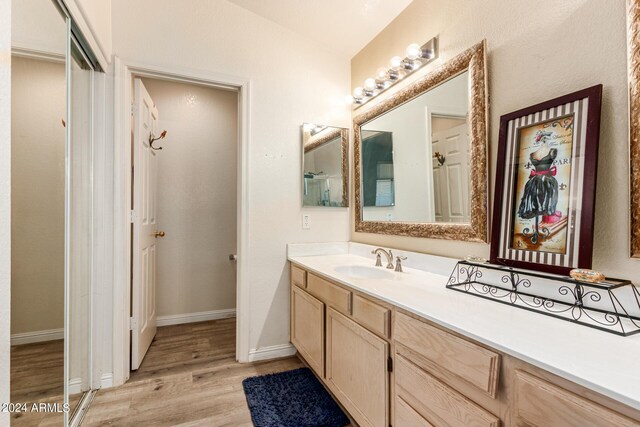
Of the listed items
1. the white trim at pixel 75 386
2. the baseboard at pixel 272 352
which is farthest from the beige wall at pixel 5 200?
the baseboard at pixel 272 352

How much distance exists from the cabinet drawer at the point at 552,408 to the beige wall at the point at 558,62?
0.58 metres

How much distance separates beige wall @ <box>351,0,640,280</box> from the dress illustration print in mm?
130

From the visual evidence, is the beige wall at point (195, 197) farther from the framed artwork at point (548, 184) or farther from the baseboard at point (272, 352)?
the framed artwork at point (548, 184)

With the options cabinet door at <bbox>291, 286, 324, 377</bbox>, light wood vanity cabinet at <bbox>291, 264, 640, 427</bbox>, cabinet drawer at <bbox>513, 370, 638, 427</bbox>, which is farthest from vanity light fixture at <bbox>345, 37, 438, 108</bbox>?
cabinet drawer at <bbox>513, 370, 638, 427</bbox>

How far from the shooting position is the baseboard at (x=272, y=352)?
2.36m

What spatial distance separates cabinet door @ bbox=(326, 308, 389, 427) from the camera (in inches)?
51.4

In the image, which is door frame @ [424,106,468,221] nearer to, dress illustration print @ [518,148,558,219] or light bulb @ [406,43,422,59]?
light bulb @ [406,43,422,59]

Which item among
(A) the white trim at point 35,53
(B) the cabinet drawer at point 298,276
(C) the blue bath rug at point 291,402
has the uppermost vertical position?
(A) the white trim at point 35,53

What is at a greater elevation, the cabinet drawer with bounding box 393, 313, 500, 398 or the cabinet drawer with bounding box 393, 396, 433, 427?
the cabinet drawer with bounding box 393, 313, 500, 398

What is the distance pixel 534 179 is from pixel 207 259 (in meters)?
2.97

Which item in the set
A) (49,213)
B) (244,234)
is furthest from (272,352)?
(49,213)

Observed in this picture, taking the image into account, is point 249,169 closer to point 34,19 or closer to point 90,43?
point 90,43

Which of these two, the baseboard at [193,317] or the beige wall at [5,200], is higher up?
the beige wall at [5,200]

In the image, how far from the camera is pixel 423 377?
1074 mm
